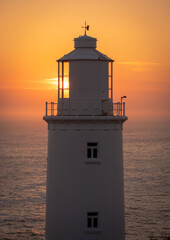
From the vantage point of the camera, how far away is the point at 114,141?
17.9m

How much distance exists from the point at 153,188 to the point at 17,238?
85.0 ft

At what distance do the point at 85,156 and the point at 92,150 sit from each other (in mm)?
306

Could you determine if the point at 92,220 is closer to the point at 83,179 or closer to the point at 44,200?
the point at 83,179

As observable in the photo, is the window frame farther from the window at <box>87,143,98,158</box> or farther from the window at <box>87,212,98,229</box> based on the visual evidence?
the window at <box>87,212,98,229</box>

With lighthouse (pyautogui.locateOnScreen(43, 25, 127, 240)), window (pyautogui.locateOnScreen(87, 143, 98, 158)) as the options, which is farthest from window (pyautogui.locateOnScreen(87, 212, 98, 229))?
window (pyautogui.locateOnScreen(87, 143, 98, 158))

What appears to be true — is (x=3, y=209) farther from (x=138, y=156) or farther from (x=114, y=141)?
(x=138, y=156)

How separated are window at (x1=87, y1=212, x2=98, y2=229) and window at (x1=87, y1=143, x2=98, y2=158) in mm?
1914

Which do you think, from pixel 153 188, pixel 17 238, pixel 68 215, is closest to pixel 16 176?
pixel 153 188

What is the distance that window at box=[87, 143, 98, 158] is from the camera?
1766 cm

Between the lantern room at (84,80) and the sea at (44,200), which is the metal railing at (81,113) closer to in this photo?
the lantern room at (84,80)

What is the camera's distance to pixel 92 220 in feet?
58.1

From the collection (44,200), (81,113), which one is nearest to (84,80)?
(81,113)

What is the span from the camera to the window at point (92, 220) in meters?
17.7

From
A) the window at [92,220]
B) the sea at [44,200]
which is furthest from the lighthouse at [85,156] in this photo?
the sea at [44,200]
